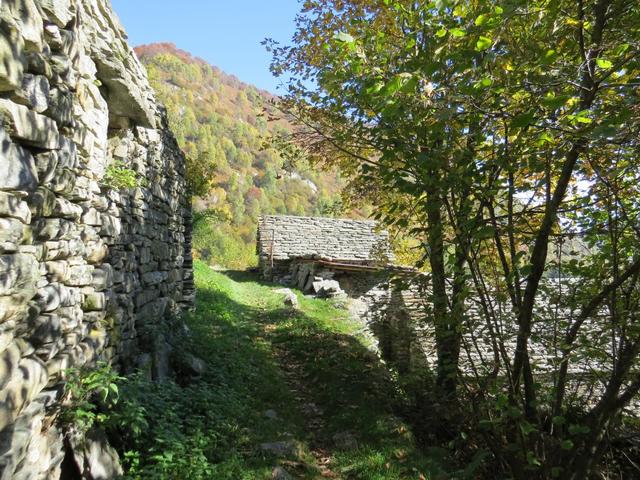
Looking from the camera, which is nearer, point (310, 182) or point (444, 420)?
point (444, 420)

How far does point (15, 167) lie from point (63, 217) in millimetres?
871

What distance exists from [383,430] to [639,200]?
11.4ft

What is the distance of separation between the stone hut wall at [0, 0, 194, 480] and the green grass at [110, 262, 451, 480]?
659 mm

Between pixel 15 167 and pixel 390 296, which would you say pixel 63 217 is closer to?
pixel 15 167

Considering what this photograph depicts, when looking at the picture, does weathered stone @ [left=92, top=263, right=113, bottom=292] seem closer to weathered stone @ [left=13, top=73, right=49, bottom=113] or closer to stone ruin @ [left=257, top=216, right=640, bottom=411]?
weathered stone @ [left=13, top=73, right=49, bottom=113]

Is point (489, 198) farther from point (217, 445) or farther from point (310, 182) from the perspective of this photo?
point (310, 182)

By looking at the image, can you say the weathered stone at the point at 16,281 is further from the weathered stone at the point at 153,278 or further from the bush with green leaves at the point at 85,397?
the weathered stone at the point at 153,278

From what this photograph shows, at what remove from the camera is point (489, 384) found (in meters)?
3.36

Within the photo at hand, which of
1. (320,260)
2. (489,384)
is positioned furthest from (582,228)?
(320,260)

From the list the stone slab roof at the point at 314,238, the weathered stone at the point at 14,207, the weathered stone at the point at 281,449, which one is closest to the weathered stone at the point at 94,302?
the weathered stone at the point at 14,207

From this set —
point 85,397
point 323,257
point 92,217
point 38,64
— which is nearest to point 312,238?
point 323,257

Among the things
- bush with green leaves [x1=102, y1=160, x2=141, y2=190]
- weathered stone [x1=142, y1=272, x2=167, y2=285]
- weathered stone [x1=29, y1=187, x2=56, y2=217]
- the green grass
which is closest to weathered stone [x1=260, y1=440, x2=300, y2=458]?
the green grass

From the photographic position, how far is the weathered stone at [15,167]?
2.07 meters

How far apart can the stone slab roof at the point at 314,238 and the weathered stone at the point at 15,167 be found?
15903mm
